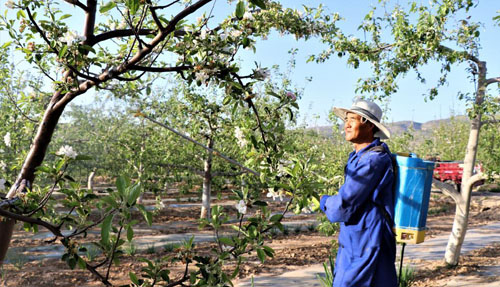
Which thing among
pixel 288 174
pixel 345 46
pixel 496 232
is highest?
pixel 345 46

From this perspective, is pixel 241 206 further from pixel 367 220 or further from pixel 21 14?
pixel 21 14

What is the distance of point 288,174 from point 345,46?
451 centimetres

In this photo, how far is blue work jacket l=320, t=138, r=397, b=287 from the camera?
2.54 meters

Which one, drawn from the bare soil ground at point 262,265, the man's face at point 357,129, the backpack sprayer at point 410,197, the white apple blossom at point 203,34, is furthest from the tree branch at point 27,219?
the bare soil ground at point 262,265

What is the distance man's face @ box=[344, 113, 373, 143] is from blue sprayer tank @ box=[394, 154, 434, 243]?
1.85 ft

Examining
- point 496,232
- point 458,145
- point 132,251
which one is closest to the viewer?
point 132,251

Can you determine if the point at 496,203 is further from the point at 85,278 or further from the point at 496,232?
the point at 85,278

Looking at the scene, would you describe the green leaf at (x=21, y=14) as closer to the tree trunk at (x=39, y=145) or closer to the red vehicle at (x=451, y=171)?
the tree trunk at (x=39, y=145)

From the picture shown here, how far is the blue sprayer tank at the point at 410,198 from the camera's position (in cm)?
315

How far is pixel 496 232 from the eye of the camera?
1002 cm

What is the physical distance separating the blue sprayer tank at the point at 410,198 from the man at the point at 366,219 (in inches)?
20.4

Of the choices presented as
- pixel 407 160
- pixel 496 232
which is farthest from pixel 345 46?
pixel 496 232

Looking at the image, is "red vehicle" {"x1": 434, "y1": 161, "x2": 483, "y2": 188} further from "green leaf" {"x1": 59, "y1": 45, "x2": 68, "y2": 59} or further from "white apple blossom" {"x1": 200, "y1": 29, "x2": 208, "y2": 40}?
"green leaf" {"x1": 59, "y1": 45, "x2": 68, "y2": 59}

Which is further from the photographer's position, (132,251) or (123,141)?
(123,141)
